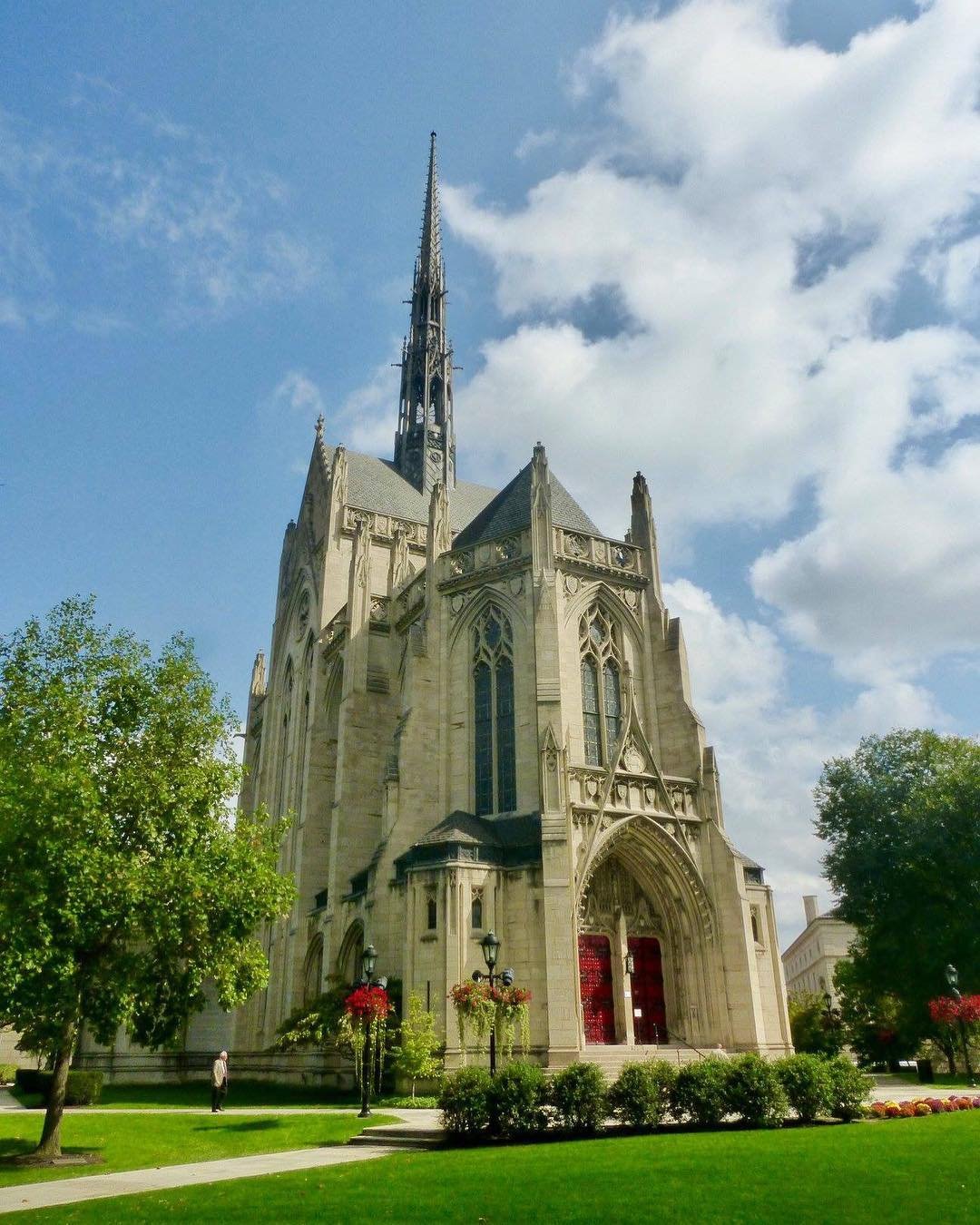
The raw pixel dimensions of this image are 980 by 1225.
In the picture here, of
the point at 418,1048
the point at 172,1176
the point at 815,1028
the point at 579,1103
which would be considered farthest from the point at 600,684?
the point at 815,1028

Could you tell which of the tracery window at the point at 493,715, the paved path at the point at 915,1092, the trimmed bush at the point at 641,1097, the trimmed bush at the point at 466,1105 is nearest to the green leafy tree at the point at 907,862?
the paved path at the point at 915,1092

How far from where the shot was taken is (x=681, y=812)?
3102 centimetres

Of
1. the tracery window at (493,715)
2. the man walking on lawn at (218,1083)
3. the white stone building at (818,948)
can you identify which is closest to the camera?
the man walking on lawn at (218,1083)

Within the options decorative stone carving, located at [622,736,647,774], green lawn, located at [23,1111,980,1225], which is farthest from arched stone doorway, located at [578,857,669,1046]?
green lawn, located at [23,1111,980,1225]

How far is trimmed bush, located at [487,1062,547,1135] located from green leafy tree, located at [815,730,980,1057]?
25.0 metres

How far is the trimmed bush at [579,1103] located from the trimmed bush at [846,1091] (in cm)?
455

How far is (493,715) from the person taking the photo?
33.6 metres

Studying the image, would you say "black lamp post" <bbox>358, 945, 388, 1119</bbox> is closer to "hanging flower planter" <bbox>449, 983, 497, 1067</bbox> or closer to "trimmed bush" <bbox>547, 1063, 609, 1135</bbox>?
"hanging flower planter" <bbox>449, 983, 497, 1067</bbox>

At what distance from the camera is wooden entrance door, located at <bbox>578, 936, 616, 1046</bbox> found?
29016 mm

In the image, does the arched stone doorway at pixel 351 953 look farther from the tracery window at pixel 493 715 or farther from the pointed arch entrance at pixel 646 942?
the pointed arch entrance at pixel 646 942

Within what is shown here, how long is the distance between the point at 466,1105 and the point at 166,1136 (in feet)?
25.5

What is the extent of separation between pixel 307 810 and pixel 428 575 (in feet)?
41.6

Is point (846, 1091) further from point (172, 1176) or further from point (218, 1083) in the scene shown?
point (218, 1083)

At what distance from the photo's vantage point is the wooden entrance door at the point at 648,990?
2969 centimetres
